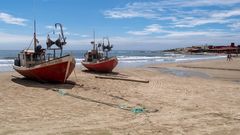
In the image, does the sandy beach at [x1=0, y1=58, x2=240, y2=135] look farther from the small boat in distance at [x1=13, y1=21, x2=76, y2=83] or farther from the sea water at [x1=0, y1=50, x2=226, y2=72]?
the sea water at [x1=0, y1=50, x2=226, y2=72]

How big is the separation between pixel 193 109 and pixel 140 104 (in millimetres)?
1812

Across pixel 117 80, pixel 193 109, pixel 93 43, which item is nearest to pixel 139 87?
pixel 117 80

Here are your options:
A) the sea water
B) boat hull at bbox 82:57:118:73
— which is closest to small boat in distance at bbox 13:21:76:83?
the sea water

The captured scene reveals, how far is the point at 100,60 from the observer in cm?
2867

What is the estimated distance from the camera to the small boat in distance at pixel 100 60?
2803 centimetres

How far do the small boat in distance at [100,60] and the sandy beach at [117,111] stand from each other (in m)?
10.7

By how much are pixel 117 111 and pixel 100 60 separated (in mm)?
17600

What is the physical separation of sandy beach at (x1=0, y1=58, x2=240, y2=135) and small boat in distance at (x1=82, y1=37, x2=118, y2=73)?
420 inches

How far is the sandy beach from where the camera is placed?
8.80m

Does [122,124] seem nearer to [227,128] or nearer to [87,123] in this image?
[87,123]

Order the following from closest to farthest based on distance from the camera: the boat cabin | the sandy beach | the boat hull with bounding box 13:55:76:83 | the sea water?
the sandy beach
the boat hull with bounding box 13:55:76:83
the boat cabin
the sea water

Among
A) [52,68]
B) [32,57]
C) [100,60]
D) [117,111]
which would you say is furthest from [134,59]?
[117,111]

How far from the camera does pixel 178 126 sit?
30.0 feet

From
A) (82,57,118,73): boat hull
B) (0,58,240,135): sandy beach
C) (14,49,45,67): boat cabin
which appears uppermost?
(14,49,45,67): boat cabin
